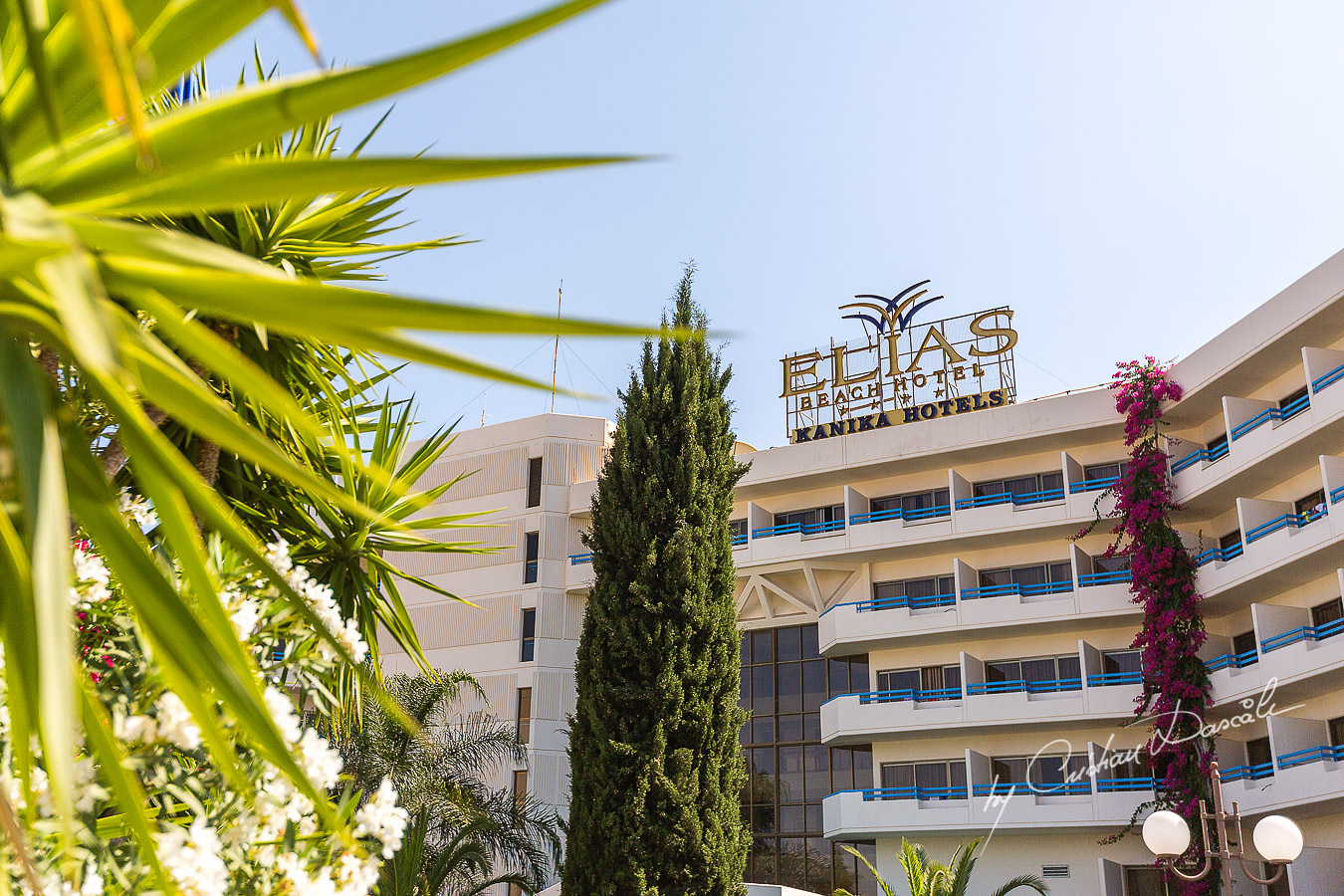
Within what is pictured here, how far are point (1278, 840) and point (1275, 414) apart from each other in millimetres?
16429

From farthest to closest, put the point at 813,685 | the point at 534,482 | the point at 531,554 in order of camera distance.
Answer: the point at 534,482
the point at 531,554
the point at 813,685

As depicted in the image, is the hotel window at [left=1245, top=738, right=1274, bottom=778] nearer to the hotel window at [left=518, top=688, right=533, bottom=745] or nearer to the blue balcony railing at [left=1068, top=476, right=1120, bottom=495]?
the blue balcony railing at [left=1068, top=476, right=1120, bottom=495]

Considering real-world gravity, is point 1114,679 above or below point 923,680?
below

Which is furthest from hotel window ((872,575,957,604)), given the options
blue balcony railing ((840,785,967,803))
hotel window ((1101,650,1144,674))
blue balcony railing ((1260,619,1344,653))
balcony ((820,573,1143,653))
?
blue balcony railing ((1260,619,1344,653))

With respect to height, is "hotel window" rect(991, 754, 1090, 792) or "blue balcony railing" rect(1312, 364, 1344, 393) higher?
"blue balcony railing" rect(1312, 364, 1344, 393)

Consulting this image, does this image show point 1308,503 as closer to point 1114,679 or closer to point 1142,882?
point 1114,679

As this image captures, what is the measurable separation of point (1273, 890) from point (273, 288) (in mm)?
26651

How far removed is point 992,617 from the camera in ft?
89.2

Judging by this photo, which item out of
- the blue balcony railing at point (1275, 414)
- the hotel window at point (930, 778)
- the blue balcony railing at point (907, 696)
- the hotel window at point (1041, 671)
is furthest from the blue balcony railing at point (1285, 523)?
the hotel window at point (930, 778)

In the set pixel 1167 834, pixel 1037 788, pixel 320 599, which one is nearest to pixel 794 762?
pixel 1037 788

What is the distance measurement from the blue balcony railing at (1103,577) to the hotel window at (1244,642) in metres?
2.71

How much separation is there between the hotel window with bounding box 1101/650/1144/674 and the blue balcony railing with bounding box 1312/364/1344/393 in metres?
7.78

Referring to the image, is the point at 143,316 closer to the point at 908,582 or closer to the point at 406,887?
the point at 406,887

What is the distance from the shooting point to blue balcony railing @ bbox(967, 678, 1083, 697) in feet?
88.3
